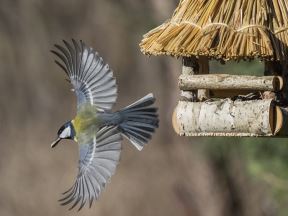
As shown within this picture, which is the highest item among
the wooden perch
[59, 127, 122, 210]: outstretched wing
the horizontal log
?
the horizontal log

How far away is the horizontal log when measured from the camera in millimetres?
6023

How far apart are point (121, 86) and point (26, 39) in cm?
171

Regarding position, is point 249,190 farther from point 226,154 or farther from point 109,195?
point 109,195

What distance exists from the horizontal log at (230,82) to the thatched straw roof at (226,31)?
0.13 meters

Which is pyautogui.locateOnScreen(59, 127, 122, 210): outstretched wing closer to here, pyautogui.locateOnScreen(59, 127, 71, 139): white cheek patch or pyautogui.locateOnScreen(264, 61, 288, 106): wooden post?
pyautogui.locateOnScreen(59, 127, 71, 139): white cheek patch

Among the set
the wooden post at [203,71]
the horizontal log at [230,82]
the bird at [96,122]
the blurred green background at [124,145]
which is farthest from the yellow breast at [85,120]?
the blurred green background at [124,145]

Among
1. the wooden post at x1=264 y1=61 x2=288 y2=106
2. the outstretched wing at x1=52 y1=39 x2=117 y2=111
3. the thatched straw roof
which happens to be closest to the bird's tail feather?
the outstretched wing at x1=52 y1=39 x2=117 y2=111

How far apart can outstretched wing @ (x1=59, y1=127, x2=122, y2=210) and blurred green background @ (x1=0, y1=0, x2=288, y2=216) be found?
3211mm

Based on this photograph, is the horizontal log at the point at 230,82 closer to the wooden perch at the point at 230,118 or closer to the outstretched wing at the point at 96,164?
the wooden perch at the point at 230,118

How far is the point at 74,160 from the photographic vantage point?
19.0 m

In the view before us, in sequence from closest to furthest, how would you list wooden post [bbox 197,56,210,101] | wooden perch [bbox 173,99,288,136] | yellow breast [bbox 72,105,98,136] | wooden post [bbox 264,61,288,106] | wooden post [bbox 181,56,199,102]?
wooden perch [bbox 173,99,288,136]
wooden post [bbox 264,61,288,106]
wooden post [bbox 181,56,199,102]
wooden post [bbox 197,56,210,101]
yellow breast [bbox 72,105,98,136]

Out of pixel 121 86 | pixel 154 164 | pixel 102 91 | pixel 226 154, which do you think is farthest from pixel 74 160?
pixel 102 91

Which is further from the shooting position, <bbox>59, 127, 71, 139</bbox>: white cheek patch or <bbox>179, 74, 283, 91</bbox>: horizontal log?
<bbox>59, 127, 71, 139</bbox>: white cheek patch

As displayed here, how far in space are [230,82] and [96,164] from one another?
1097mm
